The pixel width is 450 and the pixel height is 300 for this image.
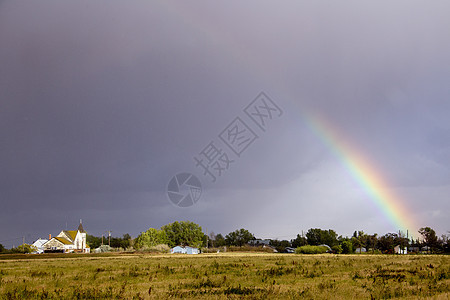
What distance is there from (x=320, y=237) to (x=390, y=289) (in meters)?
177

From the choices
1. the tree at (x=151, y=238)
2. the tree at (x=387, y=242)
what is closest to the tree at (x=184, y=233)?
the tree at (x=151, y=238)

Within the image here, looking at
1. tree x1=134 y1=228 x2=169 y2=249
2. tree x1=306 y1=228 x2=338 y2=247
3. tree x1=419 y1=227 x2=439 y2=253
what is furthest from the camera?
tree x1=306 y1=228 x2=338 y2=247

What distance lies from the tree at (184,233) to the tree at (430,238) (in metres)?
95.7

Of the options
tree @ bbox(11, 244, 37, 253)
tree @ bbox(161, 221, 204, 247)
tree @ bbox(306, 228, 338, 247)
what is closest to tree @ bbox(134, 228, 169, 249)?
tree @ bbox(161, 221, 204, 247)

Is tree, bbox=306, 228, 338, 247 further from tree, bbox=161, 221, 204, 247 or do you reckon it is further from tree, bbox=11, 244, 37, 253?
tree, bbox=11, 244, 37, 253

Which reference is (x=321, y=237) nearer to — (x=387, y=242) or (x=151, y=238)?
(x=387, y=242)

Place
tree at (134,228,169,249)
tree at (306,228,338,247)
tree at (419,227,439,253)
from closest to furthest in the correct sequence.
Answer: tree at (419,227,439,253)
tree at (134,228,169,249)
tree at (306,228,338,247)

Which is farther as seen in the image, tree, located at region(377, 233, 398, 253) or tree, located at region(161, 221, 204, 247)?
tree, located at region(161, 221, 204, 247)

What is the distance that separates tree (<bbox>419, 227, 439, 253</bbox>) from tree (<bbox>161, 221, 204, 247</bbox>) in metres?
95.7

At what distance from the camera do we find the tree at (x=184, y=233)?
192 metres

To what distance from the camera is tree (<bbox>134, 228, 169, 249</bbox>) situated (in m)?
172

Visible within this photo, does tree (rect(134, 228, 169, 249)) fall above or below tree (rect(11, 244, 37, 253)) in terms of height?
above

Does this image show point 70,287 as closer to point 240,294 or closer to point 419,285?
→ point 240,294

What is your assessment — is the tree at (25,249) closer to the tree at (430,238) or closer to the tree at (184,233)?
the tree at (184,233)
